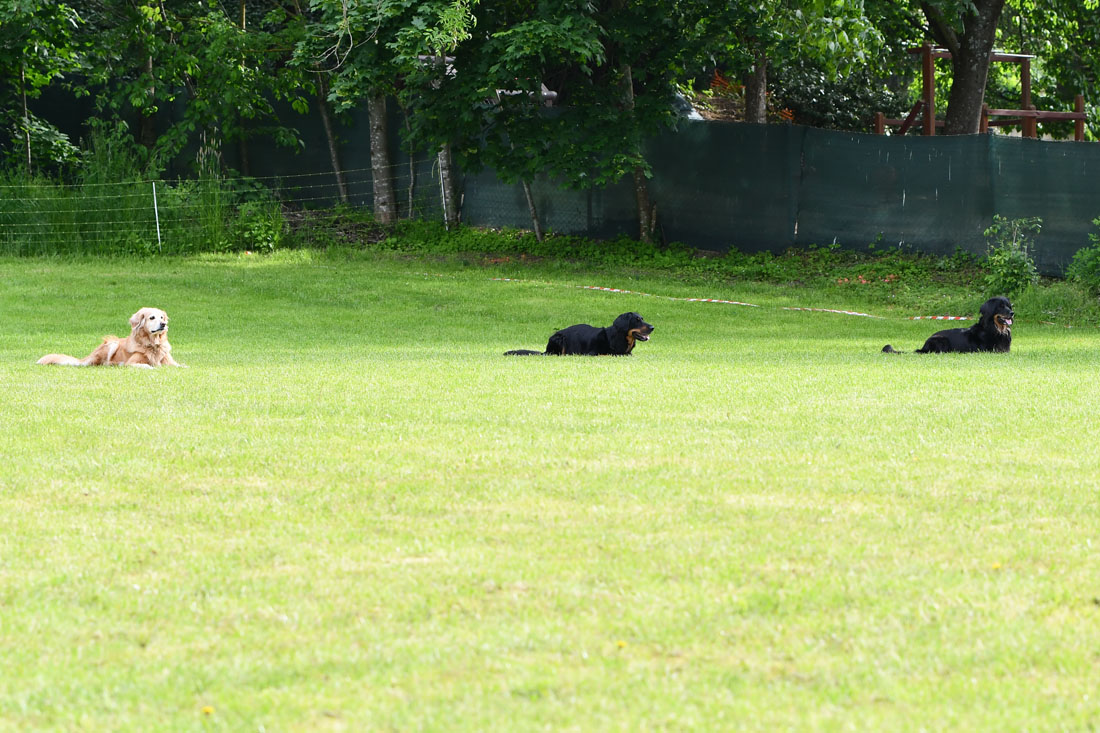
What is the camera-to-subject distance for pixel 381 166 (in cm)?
2752

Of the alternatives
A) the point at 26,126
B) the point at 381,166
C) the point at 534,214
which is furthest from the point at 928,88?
the point at 26,126

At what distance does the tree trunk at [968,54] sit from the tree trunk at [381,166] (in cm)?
1121

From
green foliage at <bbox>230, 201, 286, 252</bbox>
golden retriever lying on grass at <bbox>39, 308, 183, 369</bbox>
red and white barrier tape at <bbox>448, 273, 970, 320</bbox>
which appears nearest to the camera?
golden retriever lying on grass at <bbox>39, 308, 183, 369</bbox>

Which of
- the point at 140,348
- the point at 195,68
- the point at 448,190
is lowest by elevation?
the point at 140,348

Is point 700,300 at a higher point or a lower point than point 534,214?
lower

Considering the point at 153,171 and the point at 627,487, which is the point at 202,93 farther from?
the point at 627,487

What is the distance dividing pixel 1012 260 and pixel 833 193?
4.90 m

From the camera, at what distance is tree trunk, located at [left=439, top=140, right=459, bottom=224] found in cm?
2722

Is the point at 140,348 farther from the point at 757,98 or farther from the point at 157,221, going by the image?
the point at 757,98

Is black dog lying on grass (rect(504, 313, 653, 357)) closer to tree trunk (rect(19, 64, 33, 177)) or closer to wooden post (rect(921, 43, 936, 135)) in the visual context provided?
wooden post (rect(921, 43, 936, 135))

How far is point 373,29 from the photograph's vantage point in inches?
827

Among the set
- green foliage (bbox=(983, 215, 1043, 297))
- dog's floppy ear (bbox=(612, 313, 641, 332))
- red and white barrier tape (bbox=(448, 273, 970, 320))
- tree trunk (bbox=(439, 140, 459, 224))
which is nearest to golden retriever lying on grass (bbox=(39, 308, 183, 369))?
dog's floppy ear (bbox=(612, 313, 641, 332))

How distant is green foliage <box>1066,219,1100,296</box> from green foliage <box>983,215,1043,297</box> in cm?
58

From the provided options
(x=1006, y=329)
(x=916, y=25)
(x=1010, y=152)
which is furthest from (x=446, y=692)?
(x=916, y=25)
